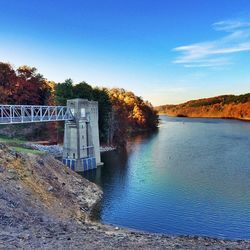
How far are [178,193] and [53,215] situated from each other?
17.1m

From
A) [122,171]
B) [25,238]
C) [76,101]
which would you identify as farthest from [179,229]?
[76,101]

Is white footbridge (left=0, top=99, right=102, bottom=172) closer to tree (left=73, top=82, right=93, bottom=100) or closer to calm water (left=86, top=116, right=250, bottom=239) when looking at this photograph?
calm water (left=86, top=116, right=250, bottom=239)

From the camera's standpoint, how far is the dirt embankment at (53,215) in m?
16.0

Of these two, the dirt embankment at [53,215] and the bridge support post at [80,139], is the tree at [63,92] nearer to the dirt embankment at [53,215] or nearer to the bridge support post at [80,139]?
the bridge support post at [80,139]

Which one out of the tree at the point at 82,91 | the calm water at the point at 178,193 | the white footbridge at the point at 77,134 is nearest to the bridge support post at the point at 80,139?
the white footbridge at the point at 77,134

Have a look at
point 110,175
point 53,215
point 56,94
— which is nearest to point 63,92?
point 56,94

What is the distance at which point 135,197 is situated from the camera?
3681cm

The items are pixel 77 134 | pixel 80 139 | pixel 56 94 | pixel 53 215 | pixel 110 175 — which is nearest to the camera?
pixel 53 215

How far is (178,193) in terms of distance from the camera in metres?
37.4

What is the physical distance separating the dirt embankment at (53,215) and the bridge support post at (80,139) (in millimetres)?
13674

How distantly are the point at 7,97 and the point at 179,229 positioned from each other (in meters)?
57.8

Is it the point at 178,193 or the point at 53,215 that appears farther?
the point at 178,193

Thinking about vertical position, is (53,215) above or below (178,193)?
above

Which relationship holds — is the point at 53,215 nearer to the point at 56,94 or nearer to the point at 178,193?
the point at 178,193
